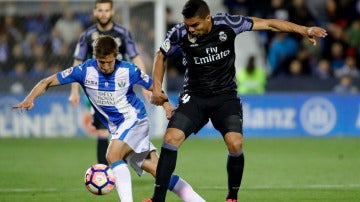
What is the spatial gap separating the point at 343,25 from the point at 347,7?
458 millimetres

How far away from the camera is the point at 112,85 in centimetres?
898

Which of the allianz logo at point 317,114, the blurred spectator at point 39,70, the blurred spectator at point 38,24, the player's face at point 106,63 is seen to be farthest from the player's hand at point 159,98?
the blurred spectator at point 38,24

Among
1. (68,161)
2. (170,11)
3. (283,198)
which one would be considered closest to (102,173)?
(283,198)

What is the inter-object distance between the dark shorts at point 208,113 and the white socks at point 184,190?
0.47 m

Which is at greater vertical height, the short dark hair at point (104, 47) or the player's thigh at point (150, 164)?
the short dark hair at point (104, 47)

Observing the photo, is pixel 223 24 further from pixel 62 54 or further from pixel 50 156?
pixel 62 54

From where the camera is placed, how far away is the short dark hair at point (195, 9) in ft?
27.9

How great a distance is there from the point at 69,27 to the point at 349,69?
6.55 m

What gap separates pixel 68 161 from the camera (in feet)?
49.1

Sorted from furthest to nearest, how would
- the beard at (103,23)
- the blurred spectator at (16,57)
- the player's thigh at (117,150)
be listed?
the blurred spectator at (16,57) → the beard at (103,23) → the player's thigh at (117,150)

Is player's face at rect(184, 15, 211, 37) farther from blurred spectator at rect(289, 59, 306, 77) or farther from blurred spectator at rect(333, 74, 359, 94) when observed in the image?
blurred spectator at rect(289, 59, 306, 77)

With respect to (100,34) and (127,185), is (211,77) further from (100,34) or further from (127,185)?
(100,34)

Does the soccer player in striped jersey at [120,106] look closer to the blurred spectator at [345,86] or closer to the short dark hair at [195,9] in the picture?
the short dark hair at [195,9]

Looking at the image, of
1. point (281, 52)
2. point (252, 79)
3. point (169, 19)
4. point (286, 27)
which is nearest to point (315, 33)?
point (286, 27)
